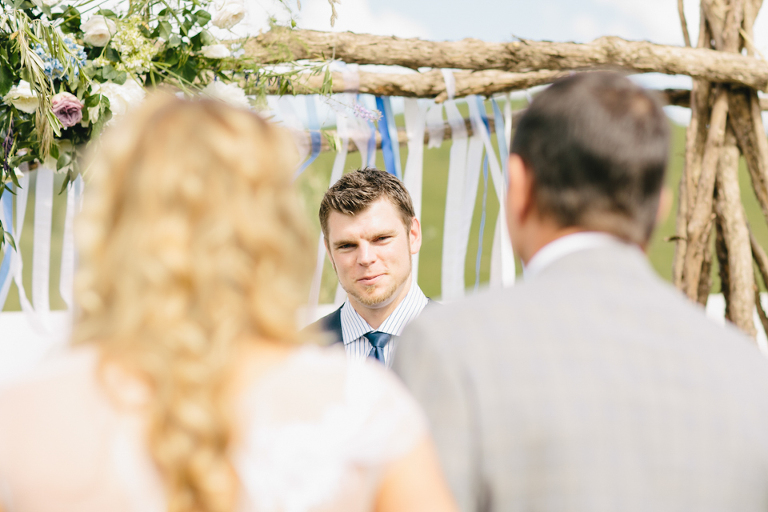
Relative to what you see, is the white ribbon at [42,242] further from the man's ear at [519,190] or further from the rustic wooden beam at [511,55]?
the man's ear at [519,190]

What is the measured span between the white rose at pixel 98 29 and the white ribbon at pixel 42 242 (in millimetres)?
892

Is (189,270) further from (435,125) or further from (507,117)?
(507,117)

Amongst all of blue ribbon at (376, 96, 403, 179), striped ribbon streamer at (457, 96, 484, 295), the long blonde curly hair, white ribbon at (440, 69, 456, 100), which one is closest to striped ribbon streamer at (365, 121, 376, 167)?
blue ribbon at (376, 96, 403, 179)

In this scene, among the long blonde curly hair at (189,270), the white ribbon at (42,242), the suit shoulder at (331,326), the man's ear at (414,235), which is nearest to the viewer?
the long blonde curly hair at (189,270)

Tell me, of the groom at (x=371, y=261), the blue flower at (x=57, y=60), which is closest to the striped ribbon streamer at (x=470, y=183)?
the groom at (x=371, y=261)

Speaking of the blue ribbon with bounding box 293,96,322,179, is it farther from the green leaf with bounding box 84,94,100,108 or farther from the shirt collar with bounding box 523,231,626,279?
the shirt collar with bounding box 523,231,626,279

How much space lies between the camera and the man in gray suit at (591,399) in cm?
93

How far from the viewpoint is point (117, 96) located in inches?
83.1

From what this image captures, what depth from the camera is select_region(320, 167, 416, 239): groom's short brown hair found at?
2.59 m

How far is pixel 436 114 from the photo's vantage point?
3.45 m

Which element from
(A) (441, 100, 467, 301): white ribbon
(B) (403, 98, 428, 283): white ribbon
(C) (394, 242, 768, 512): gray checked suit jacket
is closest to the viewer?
(C) (394, 242, 768, 512): gray checked suit jacket

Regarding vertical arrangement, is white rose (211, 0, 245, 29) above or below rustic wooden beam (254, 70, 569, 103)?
above

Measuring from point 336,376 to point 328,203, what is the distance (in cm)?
186

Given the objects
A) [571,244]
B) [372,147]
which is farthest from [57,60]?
[571,244]
